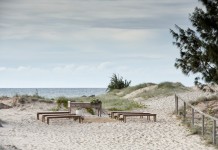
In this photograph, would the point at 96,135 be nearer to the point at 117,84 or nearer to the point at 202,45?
the point at 202,45

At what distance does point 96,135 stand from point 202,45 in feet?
17.8

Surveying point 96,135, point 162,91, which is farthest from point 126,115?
point 162,91

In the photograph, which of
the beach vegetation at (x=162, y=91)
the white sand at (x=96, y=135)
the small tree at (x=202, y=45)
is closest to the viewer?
the white sand at (x=96, y=135)

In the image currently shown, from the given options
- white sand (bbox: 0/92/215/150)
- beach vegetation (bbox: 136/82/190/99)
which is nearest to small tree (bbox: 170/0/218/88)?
white sand (bbox: 0/92/215/150)

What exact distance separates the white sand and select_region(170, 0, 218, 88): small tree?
198cm

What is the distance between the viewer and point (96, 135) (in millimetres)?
14453

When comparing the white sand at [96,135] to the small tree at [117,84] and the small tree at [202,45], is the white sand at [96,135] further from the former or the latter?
the small tree at [117,84]

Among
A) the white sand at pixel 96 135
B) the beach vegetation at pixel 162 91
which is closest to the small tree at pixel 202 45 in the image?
the white sand at pixel 96 135

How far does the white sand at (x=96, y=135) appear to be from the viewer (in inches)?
494

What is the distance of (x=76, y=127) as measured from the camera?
1627 cm

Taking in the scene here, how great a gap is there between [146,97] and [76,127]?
12.3 meters

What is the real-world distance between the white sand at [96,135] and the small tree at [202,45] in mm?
1982

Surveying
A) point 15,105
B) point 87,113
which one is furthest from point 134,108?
point 15,105

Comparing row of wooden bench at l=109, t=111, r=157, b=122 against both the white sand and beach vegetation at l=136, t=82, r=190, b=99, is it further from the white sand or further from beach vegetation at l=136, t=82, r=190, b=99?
beach vegetation at l=136, t=82, r=190, b=99
